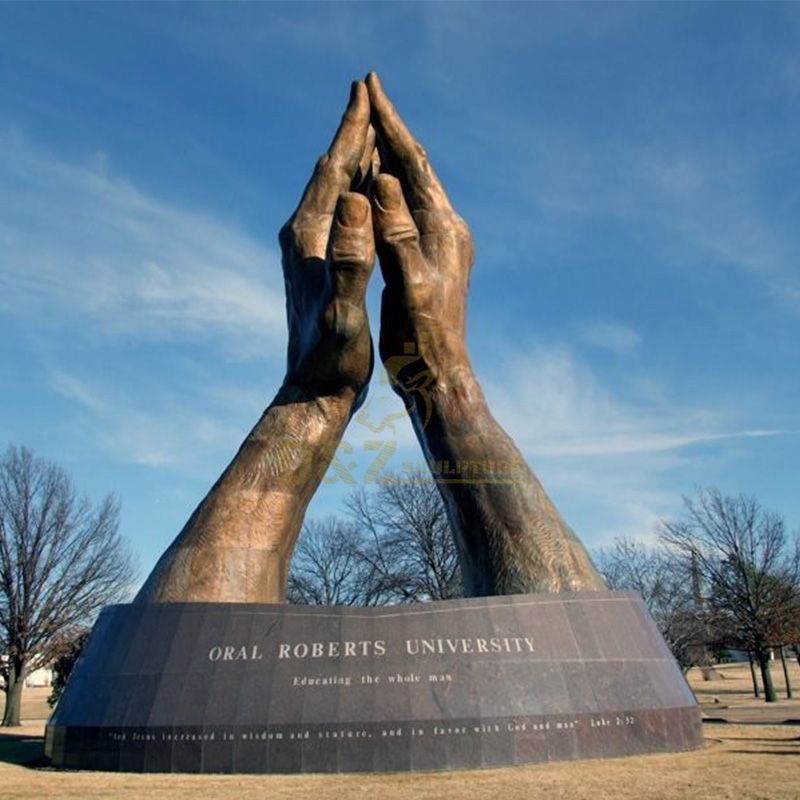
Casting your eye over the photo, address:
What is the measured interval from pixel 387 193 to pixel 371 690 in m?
6.90

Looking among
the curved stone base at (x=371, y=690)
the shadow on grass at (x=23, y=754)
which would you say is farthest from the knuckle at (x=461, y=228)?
the shadow on grass at (x=23, y=754)

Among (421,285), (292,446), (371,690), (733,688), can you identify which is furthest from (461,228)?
(733,688)

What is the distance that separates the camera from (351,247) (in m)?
10.8

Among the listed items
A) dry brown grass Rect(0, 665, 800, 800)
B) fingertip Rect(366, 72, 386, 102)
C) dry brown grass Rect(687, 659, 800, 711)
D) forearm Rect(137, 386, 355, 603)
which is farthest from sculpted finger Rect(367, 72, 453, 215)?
dry brown grass Rect(687, 659, 800, 711)

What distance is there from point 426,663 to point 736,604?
28.4 metres

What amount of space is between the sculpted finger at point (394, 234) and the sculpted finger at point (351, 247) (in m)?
0.71

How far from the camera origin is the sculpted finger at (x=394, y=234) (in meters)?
11.7

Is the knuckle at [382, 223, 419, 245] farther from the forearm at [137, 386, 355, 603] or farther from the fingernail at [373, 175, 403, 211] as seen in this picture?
the forearm at [137, 386, 355, 603]

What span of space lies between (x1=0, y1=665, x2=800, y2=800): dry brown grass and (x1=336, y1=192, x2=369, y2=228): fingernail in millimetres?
6774

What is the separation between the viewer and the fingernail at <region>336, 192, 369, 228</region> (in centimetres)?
1083

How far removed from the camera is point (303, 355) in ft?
38.7

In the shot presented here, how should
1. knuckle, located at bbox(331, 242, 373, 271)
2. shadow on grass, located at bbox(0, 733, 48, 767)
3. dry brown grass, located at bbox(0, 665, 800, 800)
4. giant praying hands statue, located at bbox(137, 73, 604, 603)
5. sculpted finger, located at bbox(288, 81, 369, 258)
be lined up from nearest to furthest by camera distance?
dry brown grass, located at bbox(0, 665, 800, 800)
shadow on grass, located at bbox(0, 733, 48, 767)
giant praying hands statue, located at bbox(137, 73, 604, 603)
knuckle, located at bbox(331, 242, 373, 271)
sculpted finger, located at bbox(288, 81, 369, 258)

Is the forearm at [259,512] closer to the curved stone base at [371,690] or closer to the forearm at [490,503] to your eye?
the curved stone base at [371,690]

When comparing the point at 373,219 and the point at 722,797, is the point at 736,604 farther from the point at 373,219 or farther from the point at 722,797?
the point at 722,797
